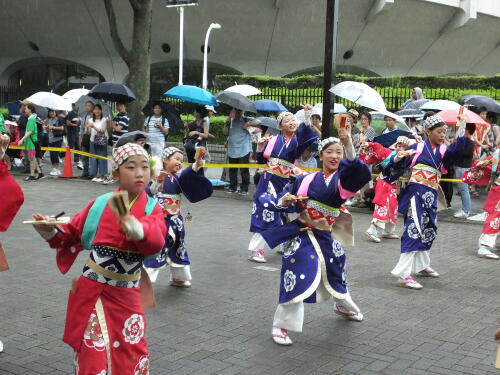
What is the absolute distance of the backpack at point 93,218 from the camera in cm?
412

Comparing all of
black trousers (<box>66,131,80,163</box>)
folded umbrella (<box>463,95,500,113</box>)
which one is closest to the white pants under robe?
folded umbrella (<box>463,95,500,113</box>)

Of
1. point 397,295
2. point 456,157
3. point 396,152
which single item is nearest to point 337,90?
point 396,152

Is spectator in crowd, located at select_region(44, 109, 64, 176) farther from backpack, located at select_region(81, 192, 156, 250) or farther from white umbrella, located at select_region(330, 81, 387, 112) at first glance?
backpack, located at select_region(81, 192, 156, 250)

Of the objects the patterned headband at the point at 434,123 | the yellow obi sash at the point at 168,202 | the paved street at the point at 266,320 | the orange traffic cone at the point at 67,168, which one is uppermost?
the patterned headband at the point at 434,123

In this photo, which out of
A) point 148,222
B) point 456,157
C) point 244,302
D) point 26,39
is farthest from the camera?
point 26,39

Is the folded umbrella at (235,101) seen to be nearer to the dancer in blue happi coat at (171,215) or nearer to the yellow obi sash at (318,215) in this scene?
the dancer in blue happi coat at (171,215)

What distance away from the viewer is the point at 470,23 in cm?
2997

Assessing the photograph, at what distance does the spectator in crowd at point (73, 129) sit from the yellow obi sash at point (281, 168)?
10.3 meters

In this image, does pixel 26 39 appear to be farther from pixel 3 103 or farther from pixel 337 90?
pixel 337 90

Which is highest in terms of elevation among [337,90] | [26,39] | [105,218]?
[26,39]

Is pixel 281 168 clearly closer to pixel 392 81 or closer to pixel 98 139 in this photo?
pixel 98 139

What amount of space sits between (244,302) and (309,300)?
4.19 feet

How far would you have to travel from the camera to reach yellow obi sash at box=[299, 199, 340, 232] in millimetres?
5906

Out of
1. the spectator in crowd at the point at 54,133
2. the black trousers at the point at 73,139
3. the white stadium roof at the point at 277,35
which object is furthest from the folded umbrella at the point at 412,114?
the white stadium roof at the point at 277,35
